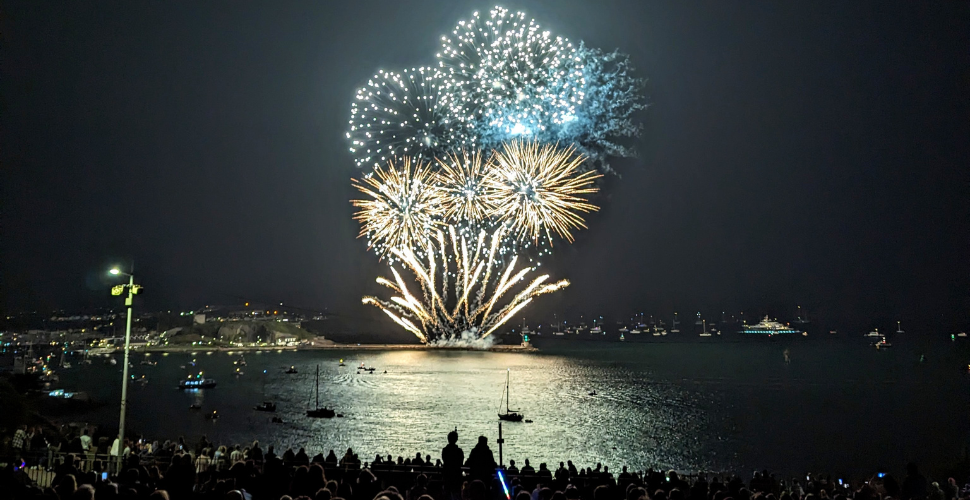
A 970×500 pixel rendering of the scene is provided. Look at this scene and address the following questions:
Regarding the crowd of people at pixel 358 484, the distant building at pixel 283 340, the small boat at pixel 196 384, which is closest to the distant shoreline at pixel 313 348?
the distant building at pixel 283 340

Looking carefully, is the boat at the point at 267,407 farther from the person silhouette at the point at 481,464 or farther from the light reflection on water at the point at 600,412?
the person silhouette at the point at 481,464

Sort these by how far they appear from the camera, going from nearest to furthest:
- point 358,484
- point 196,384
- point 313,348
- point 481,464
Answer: point 358,484 < point 481,464 < point 196,384 < point 313,348

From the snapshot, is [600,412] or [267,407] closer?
[600,412]

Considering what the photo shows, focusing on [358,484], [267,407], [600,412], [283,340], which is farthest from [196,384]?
[283,340]

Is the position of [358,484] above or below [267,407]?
above

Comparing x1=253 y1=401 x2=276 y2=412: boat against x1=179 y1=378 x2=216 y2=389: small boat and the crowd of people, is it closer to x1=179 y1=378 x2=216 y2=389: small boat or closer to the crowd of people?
x1=179 y1=378 x2=216 y2=389: small boat

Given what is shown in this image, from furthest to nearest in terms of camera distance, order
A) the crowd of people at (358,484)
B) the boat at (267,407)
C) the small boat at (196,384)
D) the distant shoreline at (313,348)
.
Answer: the distant shoreline at (313,348)
the small boat at (196,384)
the boat at (267,407)
the crowd of people at (358,484)

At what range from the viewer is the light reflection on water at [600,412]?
40.4 meters

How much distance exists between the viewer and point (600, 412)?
55031 mm

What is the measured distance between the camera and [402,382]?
81.6 m

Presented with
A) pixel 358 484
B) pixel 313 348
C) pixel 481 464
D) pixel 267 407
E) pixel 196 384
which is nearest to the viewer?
pixel 358 484

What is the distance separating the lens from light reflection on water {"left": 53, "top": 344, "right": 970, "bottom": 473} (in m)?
40.4

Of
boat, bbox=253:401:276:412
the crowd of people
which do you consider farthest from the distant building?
the crowd of people

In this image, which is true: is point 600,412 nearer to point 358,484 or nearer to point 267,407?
point 267,407
